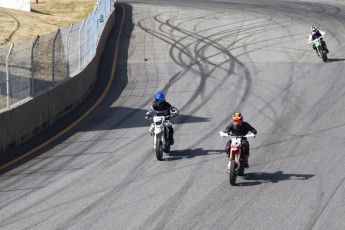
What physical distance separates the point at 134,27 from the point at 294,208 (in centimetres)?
2930

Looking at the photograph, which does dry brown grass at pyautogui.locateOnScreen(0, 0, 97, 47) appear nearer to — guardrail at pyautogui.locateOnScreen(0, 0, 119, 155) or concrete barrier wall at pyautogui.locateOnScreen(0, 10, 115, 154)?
guardrail at pyautogui.locateOnScreen(0, 0, 119, 155)

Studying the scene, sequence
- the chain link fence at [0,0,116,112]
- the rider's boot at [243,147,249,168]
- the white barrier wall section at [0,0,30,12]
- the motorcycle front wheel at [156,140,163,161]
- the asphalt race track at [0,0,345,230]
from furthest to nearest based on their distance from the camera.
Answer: the white barrier wall section at [0,0,30,12] < the chain link fence at [0,0,116,112] < the motorcycle front wheel at [156,140,163,161] < the rider's boot at [243,147,249,168] < the asphalt race track at [0,0,345,230]

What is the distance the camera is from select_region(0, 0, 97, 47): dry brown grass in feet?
142

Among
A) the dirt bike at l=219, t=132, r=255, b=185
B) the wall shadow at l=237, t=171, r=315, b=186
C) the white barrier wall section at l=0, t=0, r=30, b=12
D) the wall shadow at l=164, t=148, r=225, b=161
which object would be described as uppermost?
the dirt bike at l=219, t=132, r=255, b=185

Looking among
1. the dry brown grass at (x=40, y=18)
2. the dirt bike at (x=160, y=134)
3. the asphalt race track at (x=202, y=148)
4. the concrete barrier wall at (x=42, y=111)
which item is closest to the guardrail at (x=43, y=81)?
the concrete barrier wall at (x=42, y=111)

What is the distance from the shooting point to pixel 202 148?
21969mm

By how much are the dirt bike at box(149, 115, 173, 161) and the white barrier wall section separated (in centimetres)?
3379

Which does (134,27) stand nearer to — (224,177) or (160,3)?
(160,3)

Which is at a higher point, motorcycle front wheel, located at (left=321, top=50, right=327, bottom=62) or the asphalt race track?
motorcycle front wheel, located at (left=321, top=50, right=327, bottom=62)

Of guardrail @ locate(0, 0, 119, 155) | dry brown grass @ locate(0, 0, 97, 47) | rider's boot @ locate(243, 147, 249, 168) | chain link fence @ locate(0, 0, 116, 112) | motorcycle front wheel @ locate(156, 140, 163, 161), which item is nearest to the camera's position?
rider's boot @ locate(243, 147, 249, 168)

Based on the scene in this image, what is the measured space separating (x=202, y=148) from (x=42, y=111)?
212 inches

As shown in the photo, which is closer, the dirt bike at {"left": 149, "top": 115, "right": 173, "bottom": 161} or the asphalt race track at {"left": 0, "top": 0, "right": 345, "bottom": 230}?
the asphalt race track at {"left": 0, "top": 0, "right": 345, "bottom": 230}

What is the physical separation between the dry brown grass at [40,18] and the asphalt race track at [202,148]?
6.02 metres

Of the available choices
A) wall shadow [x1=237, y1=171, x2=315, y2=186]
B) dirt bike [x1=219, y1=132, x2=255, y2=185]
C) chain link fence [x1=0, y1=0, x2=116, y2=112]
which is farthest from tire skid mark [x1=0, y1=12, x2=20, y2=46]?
dirt bike [x1=219, y1=132, x2=255, y2=185]
